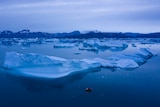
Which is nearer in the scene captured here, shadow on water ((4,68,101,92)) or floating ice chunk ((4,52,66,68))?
shadow on water ((4,68,101,92))

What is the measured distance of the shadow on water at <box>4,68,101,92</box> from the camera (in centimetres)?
715

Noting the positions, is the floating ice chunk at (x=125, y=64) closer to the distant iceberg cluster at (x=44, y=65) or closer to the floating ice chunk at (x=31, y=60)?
the distant iceberg cluster at (x=44, y=65)

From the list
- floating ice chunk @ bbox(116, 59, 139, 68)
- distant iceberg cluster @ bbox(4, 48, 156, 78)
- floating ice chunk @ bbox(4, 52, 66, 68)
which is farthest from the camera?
floating ice chunk @ bbox(116, 59, 139, 68)

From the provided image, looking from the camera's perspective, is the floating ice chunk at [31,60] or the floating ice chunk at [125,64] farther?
the floating ice chunk at [125,64]

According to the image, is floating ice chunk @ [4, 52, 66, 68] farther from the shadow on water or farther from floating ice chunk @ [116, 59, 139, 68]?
floating ice chunk @ [116, 59, 139, 68]

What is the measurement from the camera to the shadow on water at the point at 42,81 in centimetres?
715

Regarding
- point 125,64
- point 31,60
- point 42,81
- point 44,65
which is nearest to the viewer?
point 42,81

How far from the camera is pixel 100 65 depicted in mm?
10508

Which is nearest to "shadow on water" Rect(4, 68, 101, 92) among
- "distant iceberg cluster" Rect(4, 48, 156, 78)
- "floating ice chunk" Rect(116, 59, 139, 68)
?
"distant iceberg cluster" Rect(4, 48, 156, 78)

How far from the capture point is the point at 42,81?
765cm

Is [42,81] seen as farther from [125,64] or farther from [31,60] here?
[125,64]

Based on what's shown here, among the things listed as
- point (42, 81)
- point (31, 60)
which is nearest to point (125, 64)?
point (31, 60)

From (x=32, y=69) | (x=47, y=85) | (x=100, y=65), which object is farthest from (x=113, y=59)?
(x=47, y=85)

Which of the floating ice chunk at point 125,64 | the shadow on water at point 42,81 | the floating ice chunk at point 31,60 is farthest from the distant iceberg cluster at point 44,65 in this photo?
the floating ice chunk at point 125,64
